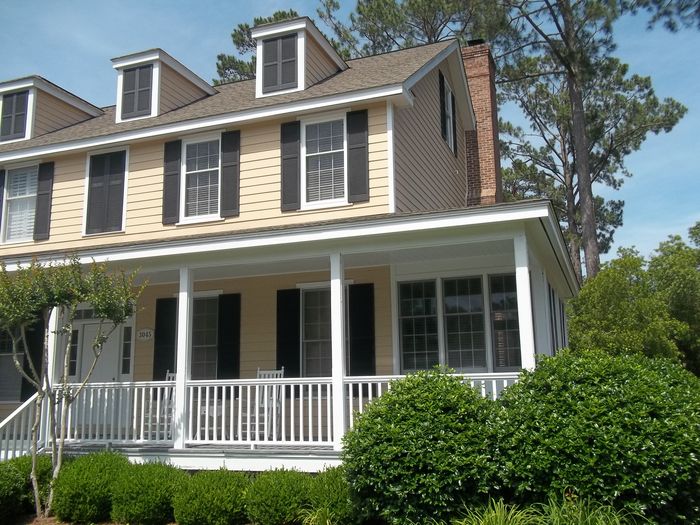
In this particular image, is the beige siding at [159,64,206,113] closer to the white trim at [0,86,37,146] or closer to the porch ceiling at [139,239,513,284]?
the white trim at [0,86,37,146]

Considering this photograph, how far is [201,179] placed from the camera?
516 inches

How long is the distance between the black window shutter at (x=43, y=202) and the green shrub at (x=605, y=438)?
10615mm

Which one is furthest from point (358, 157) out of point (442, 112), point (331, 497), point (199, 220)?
point (331, 497)

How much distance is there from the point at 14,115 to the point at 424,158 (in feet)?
31.5

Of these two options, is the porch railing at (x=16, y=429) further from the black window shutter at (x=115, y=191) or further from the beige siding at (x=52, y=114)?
the beige siding at (x=52, y=114)

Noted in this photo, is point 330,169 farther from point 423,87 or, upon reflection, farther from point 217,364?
point 217,364

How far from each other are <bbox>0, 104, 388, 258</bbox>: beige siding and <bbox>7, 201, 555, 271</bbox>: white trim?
80 cm

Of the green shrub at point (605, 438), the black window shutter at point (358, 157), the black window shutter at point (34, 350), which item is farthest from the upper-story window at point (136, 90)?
the green shrub at point (605, 438)

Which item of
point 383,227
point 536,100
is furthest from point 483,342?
point 536,100

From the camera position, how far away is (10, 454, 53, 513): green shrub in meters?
9.23

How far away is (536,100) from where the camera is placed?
32906 mm

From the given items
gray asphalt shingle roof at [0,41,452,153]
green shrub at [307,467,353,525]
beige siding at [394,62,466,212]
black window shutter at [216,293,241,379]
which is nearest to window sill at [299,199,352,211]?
beige siding at [394,62,466,212]

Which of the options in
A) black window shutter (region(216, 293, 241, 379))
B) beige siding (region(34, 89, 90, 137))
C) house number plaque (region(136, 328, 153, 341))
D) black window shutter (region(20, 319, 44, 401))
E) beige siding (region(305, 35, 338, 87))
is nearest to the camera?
black window shutter (region(216, 293, 241, 379))

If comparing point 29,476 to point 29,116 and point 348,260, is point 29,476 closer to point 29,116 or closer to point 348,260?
point 348,260
